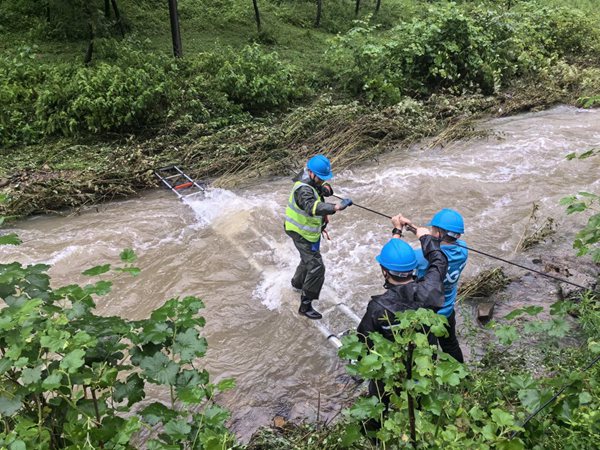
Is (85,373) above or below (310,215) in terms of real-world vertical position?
above

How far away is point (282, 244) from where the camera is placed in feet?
23.9

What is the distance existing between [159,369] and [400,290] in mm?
1957

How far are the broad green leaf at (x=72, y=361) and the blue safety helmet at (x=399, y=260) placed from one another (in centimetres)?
231

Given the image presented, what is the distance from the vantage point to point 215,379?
4914mm

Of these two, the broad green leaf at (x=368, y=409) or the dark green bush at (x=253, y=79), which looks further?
the dark green bush at (x=253, y=79)

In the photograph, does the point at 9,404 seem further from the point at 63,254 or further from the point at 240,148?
the point at 240,148

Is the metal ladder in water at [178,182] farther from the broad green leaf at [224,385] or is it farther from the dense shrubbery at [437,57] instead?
the broad green leaf at [224,385]

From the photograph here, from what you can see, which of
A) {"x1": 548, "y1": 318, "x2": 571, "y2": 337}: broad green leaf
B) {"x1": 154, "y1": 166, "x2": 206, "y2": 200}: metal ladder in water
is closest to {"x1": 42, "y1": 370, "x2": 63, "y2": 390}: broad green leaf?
{"x1": 548, "y1": 318, "x2": 571, "y2": 337}: broad green leaf

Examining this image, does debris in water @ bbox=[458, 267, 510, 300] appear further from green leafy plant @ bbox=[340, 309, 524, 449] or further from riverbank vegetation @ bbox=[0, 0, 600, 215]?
riverbank vegetation @ bbox=[0, 0, 600, 215]

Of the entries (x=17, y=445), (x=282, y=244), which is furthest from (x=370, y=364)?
(x=282, y=244)

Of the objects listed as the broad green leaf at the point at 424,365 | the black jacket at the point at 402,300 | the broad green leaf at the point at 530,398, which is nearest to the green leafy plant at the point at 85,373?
the broad green leaf at the point at 424,365

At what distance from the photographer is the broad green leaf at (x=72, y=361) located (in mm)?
1760

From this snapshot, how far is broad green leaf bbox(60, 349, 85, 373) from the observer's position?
1760 millimetres

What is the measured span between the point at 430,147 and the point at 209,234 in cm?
562
